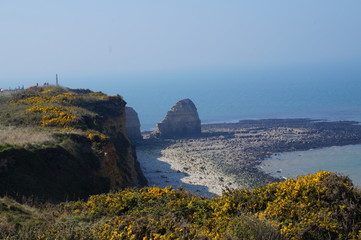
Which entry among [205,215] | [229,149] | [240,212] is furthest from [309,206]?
[229,149]

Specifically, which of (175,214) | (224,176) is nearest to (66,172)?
(175,214)

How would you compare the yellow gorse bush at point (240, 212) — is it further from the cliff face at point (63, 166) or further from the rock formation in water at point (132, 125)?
the rock formation in water at point (132, 125)

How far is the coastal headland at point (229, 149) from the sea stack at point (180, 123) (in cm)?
245

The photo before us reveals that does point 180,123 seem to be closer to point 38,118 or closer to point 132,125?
point 132,125

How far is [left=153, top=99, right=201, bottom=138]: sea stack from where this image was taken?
83.1 metres

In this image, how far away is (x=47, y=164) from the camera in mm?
19891

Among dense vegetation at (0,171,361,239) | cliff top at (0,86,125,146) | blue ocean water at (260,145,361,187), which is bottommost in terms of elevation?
blue ocean water at (260,145,361,187)

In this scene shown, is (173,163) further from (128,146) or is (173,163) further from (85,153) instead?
(85,153)

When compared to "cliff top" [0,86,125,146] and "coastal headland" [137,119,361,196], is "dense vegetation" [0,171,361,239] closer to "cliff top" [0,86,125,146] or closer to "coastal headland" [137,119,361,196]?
"cliff top" [0,86,125,146]

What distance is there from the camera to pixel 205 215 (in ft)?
37.2

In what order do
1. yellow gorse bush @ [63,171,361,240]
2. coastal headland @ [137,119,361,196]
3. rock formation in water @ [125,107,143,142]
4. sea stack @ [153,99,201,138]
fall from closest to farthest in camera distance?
yellow gorse bush @ [63,171,361,240]
coastal headland @ [137,119,361,196]
rock formation in water @ [125,107,143,142]
sea stack @ [153,99,201,138]

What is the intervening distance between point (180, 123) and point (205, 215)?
72.7 meters

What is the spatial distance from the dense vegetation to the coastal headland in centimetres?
2299

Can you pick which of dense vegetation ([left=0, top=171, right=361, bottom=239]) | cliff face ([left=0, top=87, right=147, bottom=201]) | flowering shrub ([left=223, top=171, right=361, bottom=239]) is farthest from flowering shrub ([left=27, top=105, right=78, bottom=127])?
flowering shrub ([left=223, top=171, right=361, bottom=239])
